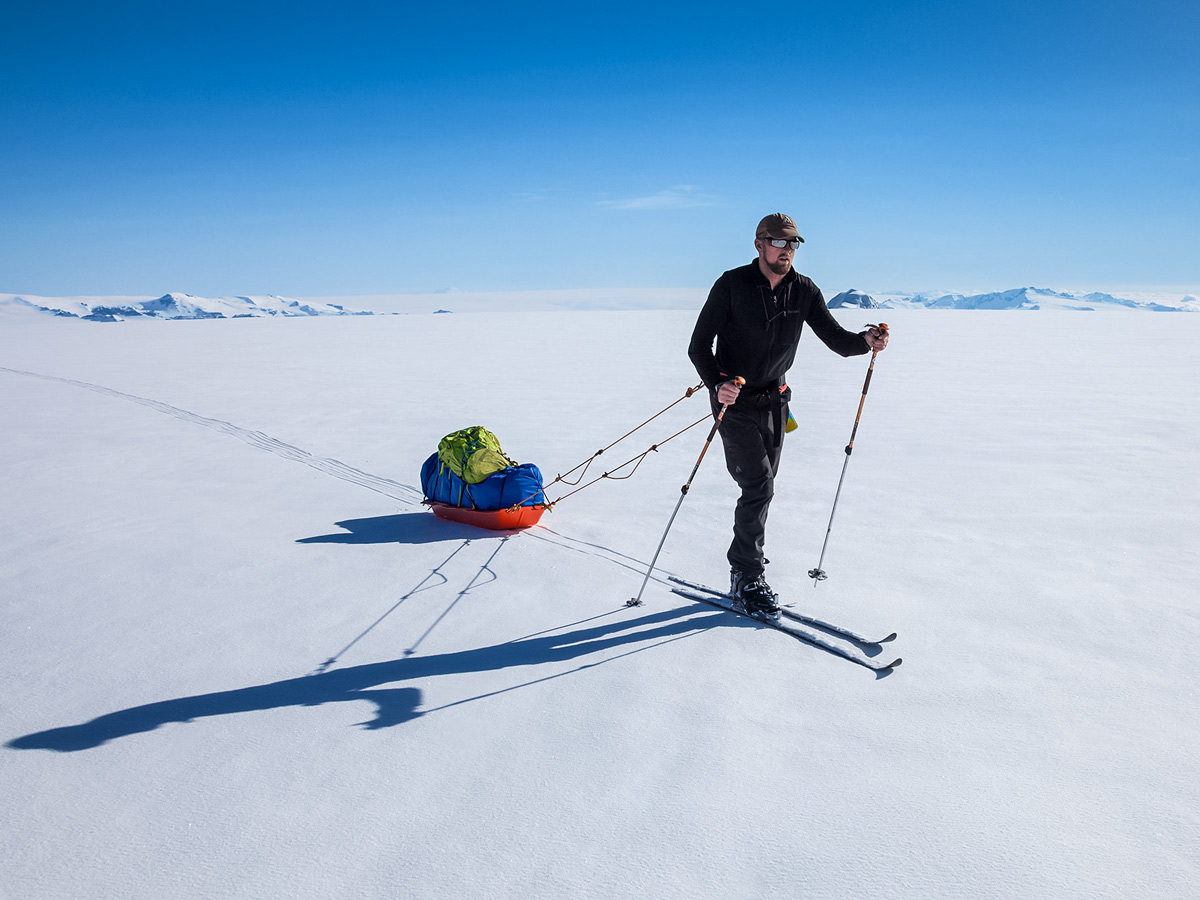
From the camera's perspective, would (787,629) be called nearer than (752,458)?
Yes

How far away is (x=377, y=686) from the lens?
360 centimetres

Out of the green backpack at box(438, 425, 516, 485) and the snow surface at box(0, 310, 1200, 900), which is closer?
the snow surface at box(0, 310, 1200, 900)

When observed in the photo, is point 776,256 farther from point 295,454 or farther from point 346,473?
point 295,454

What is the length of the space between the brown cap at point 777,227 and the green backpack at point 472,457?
3038mm

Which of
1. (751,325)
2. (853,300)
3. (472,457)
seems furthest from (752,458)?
(853,300)

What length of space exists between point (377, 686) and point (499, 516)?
2.53 metres

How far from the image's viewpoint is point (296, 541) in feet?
19.1

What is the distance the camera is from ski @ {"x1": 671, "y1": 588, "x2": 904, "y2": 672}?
3.74 meters

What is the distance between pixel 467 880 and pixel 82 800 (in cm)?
157

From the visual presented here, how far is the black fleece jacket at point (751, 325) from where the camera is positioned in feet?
13.9

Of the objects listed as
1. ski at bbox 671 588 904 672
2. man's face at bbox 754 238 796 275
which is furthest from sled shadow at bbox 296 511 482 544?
man's face at bbox 754 238 796 275

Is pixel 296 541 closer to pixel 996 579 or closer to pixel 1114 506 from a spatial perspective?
pixel 996 579

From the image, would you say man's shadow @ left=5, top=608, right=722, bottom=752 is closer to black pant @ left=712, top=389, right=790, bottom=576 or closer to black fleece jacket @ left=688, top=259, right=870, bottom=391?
black pant @ left=712, top=389, right=790, bottom=576

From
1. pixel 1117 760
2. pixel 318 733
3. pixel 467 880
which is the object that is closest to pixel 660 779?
pixel 467 880
